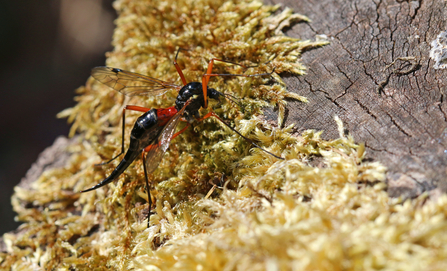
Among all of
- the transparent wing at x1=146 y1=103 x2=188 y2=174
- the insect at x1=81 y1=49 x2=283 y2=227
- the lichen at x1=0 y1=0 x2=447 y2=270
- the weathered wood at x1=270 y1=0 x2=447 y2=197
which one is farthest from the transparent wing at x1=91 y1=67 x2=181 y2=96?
the weathered wood at x1=270 y1=0 x2=447 y2=197

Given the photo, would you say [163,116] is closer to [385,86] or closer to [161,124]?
[161,124]

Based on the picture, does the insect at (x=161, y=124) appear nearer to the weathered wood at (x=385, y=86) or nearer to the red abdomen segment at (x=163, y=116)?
the red abdomen segment at (x=163, y=116)

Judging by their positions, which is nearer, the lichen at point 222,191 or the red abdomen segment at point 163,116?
the lichen at point 222,191

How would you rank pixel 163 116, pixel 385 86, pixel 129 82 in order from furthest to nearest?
pixel 129 82 → pixel 163 116 → pixel 385 86

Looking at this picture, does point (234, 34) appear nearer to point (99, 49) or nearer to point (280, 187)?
point (280, 187)

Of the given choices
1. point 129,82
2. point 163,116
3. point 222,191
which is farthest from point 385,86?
point 129,82

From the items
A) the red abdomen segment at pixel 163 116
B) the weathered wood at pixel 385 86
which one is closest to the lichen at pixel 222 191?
the weathered wood at pixel 385 86

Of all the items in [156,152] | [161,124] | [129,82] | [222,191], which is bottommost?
[222,191]
